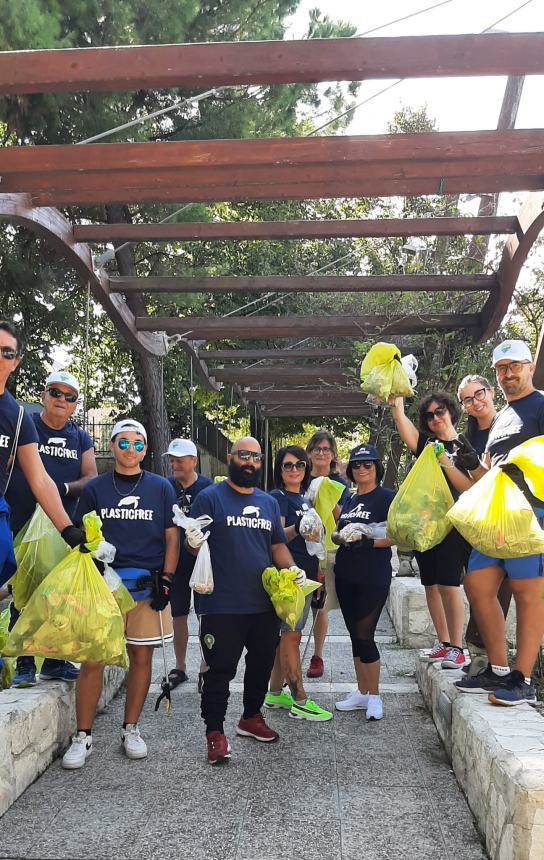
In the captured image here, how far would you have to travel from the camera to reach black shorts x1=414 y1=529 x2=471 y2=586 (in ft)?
15.3

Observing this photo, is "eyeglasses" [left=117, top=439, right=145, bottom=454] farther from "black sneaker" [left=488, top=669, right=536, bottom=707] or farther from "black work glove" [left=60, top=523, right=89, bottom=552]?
"black sneaker" [left=488, top=669, right=536, bottom=707]

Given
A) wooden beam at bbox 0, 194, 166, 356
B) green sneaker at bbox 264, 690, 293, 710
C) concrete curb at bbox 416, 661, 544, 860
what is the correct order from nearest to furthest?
concrete curb at bbox 416, 661, 544, 860, green sneaker at bbox 264, 690, 293, 710, wooden beam at bbox 0, 194, 166, 356

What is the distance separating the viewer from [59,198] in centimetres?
565

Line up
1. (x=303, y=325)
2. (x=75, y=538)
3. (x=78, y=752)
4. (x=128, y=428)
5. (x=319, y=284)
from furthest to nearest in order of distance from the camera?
(x=303, y=325), (x=319, y=284), (x=128, y=428), (x=78, y=752), (x=75, y=538)

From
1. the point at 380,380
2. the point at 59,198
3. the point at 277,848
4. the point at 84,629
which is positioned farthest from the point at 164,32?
the point at 277,848

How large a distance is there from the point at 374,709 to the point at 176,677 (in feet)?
4.50

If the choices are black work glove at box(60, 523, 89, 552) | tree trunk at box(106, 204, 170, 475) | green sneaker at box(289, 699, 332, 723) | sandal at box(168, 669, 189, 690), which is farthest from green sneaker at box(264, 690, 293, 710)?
tree trunk at box(106, 204, 170, 475)

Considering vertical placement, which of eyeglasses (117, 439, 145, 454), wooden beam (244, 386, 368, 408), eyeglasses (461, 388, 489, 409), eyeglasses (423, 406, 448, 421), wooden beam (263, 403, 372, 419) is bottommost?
eyeglasses (117, 439, 145, 454)

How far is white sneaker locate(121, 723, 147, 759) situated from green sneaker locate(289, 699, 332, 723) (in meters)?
0.98

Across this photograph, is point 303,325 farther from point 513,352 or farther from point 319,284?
point 513,352

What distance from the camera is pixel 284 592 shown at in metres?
3.99

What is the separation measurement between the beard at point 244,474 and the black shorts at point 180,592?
122 centimetres

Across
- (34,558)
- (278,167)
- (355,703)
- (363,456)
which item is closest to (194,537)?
(34,558)

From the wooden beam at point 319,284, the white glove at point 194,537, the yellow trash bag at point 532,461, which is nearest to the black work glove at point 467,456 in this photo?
the yellow trash bag at point 532,461
